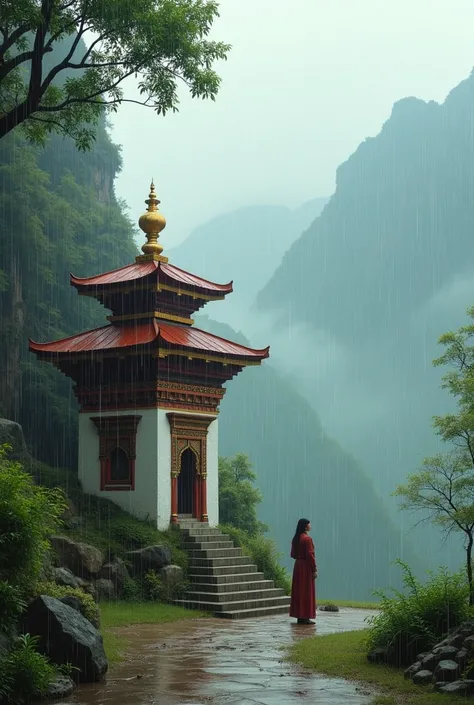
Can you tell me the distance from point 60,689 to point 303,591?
722 centimetres

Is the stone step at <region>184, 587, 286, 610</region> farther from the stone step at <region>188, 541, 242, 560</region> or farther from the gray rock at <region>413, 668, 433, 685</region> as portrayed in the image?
the gray rock at <region>413, 668, 433, 685</region>

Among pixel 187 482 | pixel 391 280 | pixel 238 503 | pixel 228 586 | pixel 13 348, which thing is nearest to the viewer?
pixel 228 586

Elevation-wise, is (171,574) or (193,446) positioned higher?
(193,446)

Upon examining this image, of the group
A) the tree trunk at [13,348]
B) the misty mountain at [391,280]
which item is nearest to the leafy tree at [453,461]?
the tree trunk at [13,348]

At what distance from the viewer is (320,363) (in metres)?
118

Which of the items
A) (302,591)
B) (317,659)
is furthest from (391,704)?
(302,591)

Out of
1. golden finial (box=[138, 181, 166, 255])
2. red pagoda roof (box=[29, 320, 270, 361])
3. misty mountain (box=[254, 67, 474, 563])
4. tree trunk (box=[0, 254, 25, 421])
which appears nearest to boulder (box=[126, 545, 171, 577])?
red pagoda roof (box=[29, 320, 270, 361])

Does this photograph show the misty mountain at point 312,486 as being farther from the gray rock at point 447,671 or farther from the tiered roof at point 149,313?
the gray rock at point 447,671

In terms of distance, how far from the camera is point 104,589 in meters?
15.6

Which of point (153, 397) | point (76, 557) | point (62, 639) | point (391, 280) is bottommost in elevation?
point (62, 639)

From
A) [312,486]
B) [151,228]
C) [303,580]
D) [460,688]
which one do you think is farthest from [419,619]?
[312,486]

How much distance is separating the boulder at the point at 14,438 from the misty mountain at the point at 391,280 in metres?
83.6

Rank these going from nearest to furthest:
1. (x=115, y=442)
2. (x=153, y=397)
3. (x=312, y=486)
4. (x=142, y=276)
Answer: (x=153, y=397), (x=115, y=442), (x=142, y=276), (x=312, y=486)

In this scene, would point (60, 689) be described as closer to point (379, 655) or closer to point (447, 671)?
point (447, 671)
